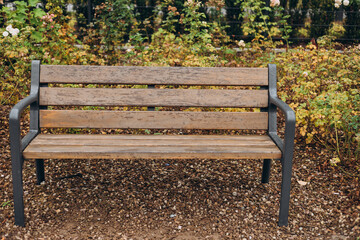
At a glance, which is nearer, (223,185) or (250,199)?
(250,199)

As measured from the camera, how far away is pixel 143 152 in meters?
2.63

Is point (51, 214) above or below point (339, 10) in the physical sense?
below

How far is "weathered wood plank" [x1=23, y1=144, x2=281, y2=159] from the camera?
102 inches

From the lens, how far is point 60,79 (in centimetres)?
304

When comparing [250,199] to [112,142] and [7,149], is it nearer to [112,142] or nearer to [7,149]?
[112,142]

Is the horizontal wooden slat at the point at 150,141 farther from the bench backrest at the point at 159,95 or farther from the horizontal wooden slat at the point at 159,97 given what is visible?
the horizontal wooden slat at the point at 159,97

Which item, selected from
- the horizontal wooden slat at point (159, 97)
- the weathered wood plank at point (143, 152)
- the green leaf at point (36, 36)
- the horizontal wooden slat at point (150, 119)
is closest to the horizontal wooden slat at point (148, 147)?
the weathered wood plank at point (143, 152)

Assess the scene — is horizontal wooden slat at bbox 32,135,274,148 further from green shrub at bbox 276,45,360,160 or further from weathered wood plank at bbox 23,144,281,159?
green shrub at bbox 276,45,360,160

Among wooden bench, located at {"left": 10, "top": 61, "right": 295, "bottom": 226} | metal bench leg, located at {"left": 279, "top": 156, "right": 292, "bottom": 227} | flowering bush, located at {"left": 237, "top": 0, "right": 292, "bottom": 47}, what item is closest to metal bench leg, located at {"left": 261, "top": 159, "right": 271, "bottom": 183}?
wooden bench, located at {"left": 10, "top": 61, "right": 295, "bottom": 226}

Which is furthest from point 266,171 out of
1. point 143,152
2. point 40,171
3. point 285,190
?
point 40,171

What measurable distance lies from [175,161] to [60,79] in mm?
1304

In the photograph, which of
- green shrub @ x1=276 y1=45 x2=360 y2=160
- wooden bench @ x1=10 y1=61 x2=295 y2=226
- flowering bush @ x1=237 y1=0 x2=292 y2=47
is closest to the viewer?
wooden bench @ x1=10 y1=61 x2=295 y2=226

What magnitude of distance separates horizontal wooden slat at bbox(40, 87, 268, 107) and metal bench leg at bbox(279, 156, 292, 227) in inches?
23.8

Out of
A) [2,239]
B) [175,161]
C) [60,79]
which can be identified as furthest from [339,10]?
[2,239]
